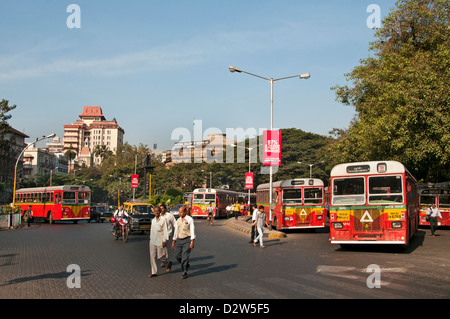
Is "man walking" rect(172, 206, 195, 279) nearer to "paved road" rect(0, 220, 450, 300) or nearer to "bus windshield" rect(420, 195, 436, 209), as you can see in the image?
"paved road" rect(0, 220, 450, 300)

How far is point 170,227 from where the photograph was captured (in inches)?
487

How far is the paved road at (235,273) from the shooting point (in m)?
8.56

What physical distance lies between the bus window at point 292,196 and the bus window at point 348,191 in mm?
8124

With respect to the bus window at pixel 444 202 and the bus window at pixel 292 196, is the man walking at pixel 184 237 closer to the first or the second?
the bus window at pixel 292 196

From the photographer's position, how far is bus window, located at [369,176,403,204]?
48.9 feet

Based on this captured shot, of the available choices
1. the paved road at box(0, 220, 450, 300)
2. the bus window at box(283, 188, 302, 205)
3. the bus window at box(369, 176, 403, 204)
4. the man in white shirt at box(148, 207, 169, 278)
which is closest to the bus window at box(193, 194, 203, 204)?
the bus window at box(283, 188, 302, 205)

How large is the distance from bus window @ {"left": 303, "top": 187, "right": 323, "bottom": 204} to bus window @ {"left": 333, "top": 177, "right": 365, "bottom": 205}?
8038 millimetres

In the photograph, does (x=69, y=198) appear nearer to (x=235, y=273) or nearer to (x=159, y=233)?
(x=159, y=233)

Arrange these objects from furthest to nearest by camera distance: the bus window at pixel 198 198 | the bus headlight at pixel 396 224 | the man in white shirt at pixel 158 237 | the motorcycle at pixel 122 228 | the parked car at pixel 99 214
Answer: the parked car at pixel 99 214 → the bus window at pixel 198 198 → the motorcycle at pixel 122 228 → the bus headlight at pixel 396 224 → the man in white shirt at pixel 158 237

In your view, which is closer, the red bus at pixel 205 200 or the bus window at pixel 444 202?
the bus window at pixel 444 202

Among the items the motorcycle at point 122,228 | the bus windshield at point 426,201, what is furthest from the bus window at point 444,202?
the motorcycle at point 122,228
